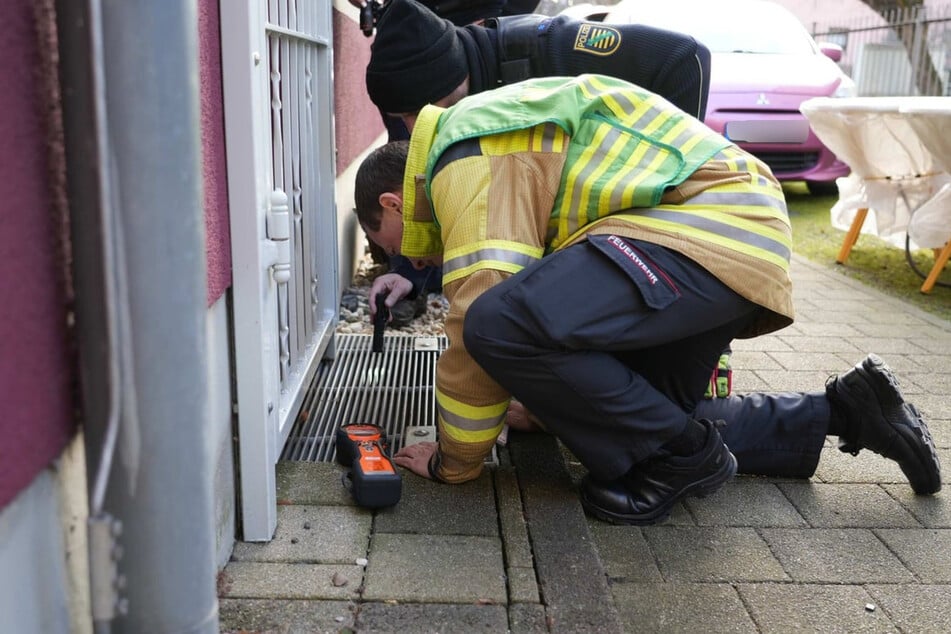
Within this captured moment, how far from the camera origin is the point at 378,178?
257 centimetres

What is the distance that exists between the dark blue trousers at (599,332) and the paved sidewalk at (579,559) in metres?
0.24

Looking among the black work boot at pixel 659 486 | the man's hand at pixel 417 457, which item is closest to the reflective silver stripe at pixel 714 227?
the black work boot at pixel 659 486

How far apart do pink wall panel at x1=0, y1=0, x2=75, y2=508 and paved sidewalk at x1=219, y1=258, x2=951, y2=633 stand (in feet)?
2.91

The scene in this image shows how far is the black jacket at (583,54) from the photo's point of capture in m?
3.32

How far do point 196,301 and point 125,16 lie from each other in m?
0.32

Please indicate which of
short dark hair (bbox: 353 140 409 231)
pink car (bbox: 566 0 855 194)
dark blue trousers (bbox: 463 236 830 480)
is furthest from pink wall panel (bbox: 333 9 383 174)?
pink car (bbox: 566 0 855 194)

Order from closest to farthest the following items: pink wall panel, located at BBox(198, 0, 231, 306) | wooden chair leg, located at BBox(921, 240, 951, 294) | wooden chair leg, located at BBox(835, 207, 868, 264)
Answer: pink wall panel, located at BBox(198, 0, 231, 306), wooden chair leg, located at BBox(921, 240, 951, 294), wooden chair leg, located at BBox(835, 207, 868, 264)

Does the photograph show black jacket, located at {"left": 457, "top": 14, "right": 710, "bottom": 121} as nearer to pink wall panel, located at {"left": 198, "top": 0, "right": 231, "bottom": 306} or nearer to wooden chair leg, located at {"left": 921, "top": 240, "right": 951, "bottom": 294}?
pink wall panel, located at {"left": 198, "top": 0, "right": 231, "bottom": 306}

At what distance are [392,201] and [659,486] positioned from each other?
101cm

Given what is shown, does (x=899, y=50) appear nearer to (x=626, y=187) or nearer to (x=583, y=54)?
(x=583, y=54)

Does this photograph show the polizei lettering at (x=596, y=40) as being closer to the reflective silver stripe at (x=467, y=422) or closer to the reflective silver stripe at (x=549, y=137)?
the reflective silver stripe at (x=549, y=137)

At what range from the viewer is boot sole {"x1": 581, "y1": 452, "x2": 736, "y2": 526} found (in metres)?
2.43

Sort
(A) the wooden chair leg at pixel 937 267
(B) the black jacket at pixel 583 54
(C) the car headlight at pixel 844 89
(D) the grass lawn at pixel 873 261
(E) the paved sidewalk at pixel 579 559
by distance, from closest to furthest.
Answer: (E) the paved sidewalk at pixel 579 559 < (B) the black jacket at pixel 583 54 < (A) the wooden chair leg at pixel 937 267 < (D) the grass lawn at pixel 873 261 < (C) the car headlight at pixel 844 89

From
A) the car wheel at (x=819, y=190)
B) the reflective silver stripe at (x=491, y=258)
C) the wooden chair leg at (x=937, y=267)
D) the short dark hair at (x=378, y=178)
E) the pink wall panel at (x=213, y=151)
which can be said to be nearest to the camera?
the pink wall panel at (x=213, y=151)
